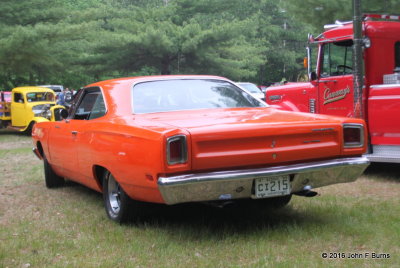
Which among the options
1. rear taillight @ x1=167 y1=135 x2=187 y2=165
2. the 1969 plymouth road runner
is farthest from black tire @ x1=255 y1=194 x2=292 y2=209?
rear taillight @ x1=167 y1=135 x2=187 y2=165

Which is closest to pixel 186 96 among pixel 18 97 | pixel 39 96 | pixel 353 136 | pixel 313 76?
pixel 353 136

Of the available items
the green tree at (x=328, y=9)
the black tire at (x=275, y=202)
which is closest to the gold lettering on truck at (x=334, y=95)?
the black tire at (x=275, y=202)

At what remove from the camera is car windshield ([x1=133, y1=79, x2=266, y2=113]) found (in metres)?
5.15

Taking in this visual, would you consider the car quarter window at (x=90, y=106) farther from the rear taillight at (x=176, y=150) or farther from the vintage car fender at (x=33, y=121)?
the vintage car fender at (x=33, y=121)

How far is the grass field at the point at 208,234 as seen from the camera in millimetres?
3994

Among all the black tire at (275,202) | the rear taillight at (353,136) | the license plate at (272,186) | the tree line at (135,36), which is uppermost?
the tree line at (135,36)

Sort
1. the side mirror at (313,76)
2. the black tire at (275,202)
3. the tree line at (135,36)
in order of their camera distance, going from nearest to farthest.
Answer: the black tire at (275,202) → the side mirror at (313,76) → the tree line at (135,36)

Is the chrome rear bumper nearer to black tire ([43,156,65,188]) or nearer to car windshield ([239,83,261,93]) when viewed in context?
black tire ([43,156,65,188])

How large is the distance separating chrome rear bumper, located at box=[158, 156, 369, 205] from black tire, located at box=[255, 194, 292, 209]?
94 centimetres

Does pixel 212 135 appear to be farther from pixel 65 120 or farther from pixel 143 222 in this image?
pixel 65 120

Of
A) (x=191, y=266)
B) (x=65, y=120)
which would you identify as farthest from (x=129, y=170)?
(x=65, y=120)

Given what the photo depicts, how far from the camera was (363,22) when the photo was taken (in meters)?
7.85

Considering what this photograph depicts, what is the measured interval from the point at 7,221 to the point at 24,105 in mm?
11845

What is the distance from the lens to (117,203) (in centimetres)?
517
